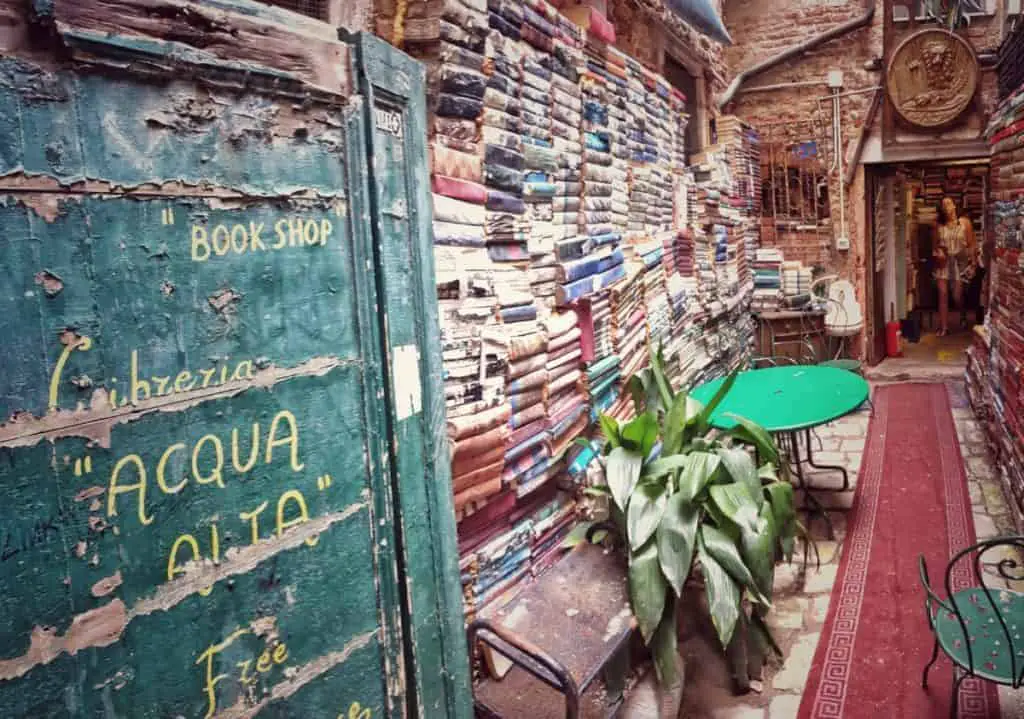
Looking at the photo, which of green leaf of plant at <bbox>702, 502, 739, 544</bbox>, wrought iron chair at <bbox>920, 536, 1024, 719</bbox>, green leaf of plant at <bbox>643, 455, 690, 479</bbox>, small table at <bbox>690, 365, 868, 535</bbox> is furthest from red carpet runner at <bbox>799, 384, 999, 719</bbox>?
green leaf of plant at <bbox>643, 455, 690, 479</bbox>

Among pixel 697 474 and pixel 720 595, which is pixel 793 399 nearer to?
pixel 697 474

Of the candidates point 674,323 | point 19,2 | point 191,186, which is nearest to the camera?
point 19,2

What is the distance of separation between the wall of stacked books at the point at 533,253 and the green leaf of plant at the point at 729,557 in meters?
0.81

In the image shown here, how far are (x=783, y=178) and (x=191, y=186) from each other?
9676mm

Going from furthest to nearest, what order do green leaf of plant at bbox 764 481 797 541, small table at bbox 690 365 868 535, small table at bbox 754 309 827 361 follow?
small table at bbox 754 309 827 361 < small table at bbox 690 365 868 535 < green leaf of plant at bbox 764 481 797 541

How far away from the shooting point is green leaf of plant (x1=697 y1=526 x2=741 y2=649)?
3158 millimetres

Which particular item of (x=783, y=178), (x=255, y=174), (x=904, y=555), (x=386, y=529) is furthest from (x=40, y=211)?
(x=783, y=178)

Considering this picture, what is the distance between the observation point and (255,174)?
5.47 ft

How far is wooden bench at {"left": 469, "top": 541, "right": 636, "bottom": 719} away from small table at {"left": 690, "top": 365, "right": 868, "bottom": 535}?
1610mm

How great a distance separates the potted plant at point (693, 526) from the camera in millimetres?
3166

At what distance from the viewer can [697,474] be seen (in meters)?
3.46

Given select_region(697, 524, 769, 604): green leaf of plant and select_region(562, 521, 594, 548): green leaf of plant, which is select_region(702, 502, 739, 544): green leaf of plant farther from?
select_region(562, 521, 594, 548): green leaf of plant

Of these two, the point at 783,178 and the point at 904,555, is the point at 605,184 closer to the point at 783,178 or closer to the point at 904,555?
the point at 904,555

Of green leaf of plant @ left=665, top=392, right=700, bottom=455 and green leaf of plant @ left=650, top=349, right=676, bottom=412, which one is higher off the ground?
green leaf of plant @ left=650, top=349, right=676, bottom=412
